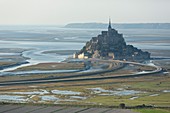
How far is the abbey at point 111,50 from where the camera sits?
11900 centimetres

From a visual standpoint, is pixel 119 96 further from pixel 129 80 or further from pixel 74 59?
pixel 74 59

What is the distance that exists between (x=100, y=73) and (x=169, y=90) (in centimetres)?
2385

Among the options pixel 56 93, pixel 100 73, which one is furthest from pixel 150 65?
pixel 56 93

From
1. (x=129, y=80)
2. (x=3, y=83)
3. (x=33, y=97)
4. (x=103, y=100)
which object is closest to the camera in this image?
(x=103, y=100)

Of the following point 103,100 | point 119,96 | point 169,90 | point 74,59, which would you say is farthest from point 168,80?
point 74,59

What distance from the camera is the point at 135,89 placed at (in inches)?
2685

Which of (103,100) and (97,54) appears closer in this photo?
Result: (103,100)

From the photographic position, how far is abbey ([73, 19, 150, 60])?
4685 inches

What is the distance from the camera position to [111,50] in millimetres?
121000

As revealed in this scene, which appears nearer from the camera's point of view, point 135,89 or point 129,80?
point 135,89

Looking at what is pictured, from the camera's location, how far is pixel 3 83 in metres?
73.7

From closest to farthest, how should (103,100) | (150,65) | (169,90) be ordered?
(103,100)
(169,90)
(150,65)

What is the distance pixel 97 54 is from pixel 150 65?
68.0ft

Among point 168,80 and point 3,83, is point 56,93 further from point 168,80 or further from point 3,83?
point 168,80
